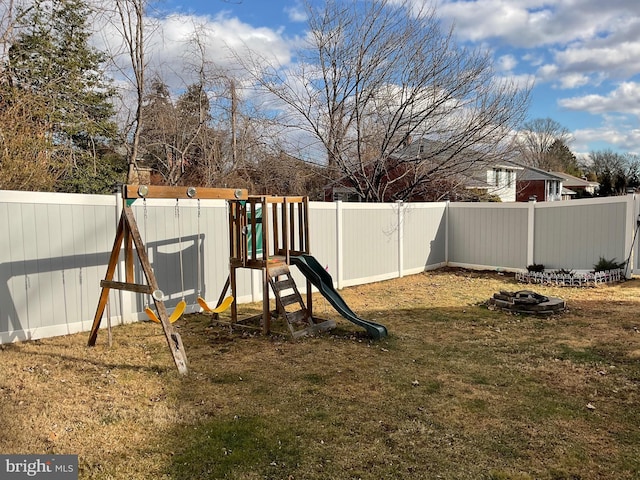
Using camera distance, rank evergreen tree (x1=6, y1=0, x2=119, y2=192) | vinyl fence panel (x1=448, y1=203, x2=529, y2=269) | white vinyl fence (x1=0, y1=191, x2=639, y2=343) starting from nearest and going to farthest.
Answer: white vinyl fence (x1=0, y1=191, x2=639, y2=343) < evergreen tree (x1=6, y1=0, x2=119, y2=192) < vinyl fence panel (x1=448, y1=203, x2=529, y2=269)

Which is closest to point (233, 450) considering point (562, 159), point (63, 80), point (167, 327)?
point (167, 327)

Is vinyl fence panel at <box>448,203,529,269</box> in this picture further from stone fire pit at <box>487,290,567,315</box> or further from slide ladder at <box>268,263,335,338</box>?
slide ladder at <box>268,263,335,338</box>

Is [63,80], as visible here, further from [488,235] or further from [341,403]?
[488,235]

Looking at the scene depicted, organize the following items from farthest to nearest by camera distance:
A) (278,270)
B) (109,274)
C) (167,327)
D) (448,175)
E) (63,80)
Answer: (448,175), (63,80), (278,270), (109,274), (167,327)

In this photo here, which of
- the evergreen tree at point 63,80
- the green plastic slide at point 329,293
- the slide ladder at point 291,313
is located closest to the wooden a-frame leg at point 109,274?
the slide ladder at point 291,313

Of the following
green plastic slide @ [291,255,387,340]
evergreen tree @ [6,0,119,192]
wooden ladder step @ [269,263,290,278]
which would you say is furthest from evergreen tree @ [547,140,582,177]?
wooden ladder step @ [269,263,290,278]

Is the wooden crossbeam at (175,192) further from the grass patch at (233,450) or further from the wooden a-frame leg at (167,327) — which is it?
the grass patch at (233,450)

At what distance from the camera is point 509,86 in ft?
35.4

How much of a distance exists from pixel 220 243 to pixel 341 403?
12.7 feet

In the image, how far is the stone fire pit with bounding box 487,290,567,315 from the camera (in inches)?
235

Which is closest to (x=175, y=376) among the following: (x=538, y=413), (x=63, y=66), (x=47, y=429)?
(x=47, y=429)

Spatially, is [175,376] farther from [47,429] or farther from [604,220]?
[604,220]

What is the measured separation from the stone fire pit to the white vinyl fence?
2920mm

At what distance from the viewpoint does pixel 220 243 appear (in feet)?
21.7
